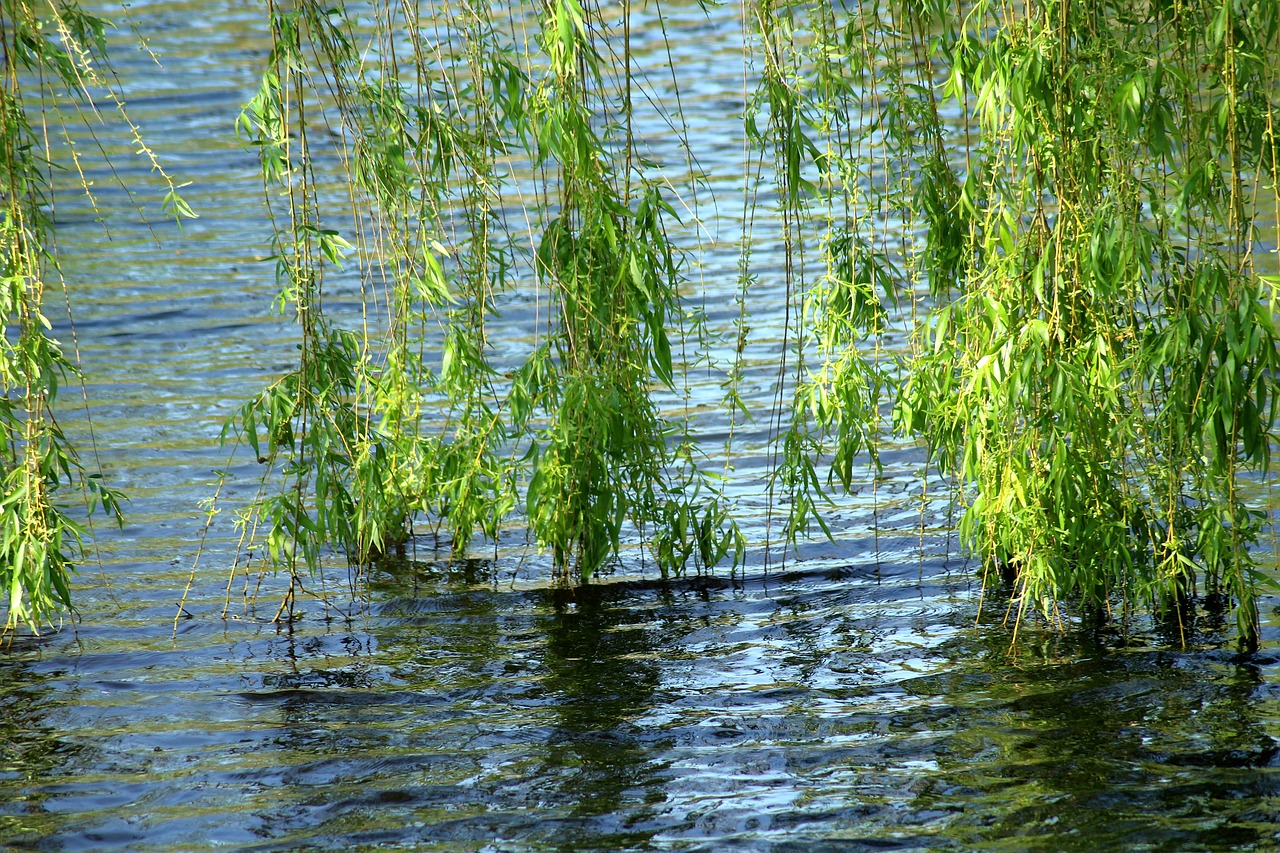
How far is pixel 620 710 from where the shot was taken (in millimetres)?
4449

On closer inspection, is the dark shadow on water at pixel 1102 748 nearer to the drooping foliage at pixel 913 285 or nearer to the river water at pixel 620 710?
the river water at pixel 620 710

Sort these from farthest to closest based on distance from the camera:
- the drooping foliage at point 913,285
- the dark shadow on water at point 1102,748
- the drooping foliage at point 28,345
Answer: the drooping foliage at point 28,345
the drooping foliage at point 913,285
the dark shadow on water at point 1102,748

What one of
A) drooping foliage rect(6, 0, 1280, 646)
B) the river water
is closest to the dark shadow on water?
the river water

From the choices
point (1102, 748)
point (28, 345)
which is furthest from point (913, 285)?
point (28, 345)

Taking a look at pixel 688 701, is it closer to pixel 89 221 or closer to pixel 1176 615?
pixel 1176 615

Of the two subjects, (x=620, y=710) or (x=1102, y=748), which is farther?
(x=620, y=710)

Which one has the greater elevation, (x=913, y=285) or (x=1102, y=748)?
(x=913, y=285)

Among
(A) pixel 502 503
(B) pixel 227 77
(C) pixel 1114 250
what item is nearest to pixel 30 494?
(A) pixel 502 503

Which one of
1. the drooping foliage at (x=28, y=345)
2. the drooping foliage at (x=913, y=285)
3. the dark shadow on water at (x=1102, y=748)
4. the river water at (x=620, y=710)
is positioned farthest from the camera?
the drooping foliage at (x=28, y=345)

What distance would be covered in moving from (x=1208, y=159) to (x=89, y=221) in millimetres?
8265

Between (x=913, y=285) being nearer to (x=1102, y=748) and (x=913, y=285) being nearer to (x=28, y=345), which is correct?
(x=1102, y=748)

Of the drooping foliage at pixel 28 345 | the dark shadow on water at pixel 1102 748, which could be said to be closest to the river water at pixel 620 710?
the dark shadow on water at pixel 1102 748

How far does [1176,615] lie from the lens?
4793 millimetres

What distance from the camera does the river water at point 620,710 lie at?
377 centimetres
